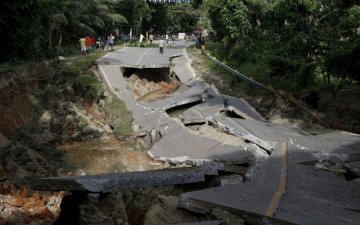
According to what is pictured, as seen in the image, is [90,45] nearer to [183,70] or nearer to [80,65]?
[80,65]

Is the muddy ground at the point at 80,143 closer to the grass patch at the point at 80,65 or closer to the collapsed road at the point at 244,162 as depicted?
the collapsed road at the point at 244,162

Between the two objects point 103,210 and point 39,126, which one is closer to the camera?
point 103,210

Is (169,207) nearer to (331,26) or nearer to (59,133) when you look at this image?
(59,133)

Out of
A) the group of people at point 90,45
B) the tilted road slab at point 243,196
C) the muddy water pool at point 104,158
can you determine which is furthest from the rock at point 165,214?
the group of people at point 90,45

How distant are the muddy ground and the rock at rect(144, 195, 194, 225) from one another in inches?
0.6

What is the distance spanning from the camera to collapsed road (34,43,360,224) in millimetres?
6703

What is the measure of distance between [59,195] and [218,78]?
1340 cm

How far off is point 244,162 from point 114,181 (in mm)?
4790

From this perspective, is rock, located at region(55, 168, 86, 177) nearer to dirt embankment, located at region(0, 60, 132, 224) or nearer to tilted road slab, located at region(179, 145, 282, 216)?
dirt embankment, located at region(0, 60, 132, 224)

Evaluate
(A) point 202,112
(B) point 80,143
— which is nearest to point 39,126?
(B) point 80,143

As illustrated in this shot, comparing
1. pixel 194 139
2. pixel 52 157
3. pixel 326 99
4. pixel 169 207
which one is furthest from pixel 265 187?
pixel 326 99

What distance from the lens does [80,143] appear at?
16.1 m

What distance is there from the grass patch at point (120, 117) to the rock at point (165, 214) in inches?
383

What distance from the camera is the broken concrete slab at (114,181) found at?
6.28m
